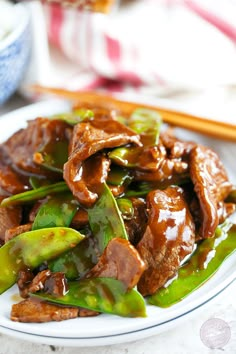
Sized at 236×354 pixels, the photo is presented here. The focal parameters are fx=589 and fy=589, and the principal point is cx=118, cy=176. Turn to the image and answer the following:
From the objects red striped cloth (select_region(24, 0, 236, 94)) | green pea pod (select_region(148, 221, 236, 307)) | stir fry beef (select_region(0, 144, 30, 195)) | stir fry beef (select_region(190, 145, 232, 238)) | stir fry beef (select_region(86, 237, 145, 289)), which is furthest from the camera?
red striped cloth (select_region(24, 0, 236, 94))

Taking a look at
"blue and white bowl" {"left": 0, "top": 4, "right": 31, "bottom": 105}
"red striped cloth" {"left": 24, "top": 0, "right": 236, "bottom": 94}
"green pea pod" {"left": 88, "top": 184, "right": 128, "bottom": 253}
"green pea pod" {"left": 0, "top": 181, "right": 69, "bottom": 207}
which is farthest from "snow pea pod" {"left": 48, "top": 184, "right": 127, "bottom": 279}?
"red striped cloth" {"left": 24, "top": 0, "right": 236, "bottom": 94}

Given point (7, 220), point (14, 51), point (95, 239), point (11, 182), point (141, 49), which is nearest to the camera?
point (95, 239)

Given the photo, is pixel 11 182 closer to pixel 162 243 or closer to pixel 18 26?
pixel 162 243

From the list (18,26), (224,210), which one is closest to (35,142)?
(224,210)

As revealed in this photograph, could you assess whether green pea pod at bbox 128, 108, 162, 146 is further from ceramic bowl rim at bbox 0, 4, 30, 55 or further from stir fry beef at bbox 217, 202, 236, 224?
ceramic bowl rim at bbox 0, 4, 30, 55

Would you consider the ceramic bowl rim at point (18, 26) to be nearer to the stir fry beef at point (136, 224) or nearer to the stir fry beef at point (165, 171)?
the stir fry beef at point (165, 171)

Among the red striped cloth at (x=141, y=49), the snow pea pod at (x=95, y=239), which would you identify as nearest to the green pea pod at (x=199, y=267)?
the snow pea pod at (x=95, y=239)

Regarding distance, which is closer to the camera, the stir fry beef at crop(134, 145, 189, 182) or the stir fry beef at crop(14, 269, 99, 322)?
the stir fry beef at crop(14, 269, 99, 322)

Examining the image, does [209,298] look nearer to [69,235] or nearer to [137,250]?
[137,250]
